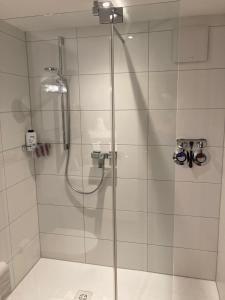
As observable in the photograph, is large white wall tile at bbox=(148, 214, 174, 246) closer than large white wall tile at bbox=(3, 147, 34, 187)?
No

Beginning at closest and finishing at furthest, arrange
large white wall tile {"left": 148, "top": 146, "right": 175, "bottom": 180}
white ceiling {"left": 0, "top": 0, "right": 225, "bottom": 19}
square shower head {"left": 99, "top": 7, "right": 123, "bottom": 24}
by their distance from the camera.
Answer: white ceiling {"left": 0, "top": 0, "right": 225, "bottom": 19}, square shower head {"left": 99, "top": 7, "right": 123, "bottom": 24}, large white wall tile {"left": 148, "top": 146, "right": 175, "bottom": 180}

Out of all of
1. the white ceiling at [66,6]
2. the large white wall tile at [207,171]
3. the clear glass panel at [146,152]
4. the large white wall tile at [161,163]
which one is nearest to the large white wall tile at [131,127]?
the clear glass panel at [146,152]

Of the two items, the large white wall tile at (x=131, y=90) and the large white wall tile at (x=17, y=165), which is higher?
the large white wall tile at (x=131, y=90)

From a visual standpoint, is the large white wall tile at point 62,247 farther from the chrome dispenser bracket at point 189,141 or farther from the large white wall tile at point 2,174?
the chrome dispenser bracket at point 189,141

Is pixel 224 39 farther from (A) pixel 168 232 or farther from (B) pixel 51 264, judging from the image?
(B) pixel 51 264

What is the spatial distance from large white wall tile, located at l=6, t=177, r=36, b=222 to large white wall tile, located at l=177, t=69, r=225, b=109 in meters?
1.34

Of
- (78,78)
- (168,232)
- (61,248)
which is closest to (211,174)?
(168,232)

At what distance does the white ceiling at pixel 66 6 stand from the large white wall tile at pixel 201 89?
375 millimetres

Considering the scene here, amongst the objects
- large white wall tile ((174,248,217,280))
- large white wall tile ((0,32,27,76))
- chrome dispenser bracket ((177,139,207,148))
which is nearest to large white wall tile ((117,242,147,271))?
large white wall tile ((174,248,217,280))

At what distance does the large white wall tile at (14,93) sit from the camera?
1773 mm

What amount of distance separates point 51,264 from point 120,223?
744 mm

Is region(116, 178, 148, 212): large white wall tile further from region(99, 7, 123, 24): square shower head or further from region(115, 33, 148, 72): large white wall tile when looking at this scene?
region(99, 7, 123, 24): square shower head

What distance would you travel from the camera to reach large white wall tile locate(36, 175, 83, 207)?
6.86ft

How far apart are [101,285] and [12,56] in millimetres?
1836
